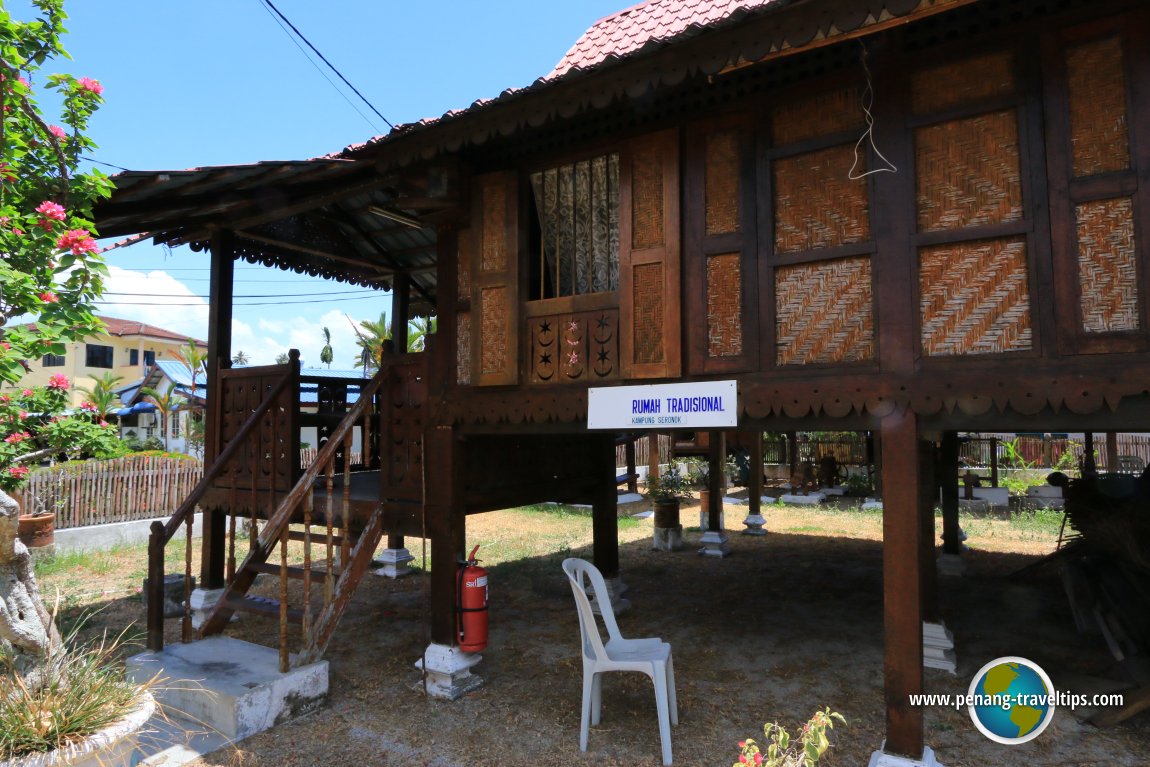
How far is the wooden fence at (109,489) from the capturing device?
11438mm

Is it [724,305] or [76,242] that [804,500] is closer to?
[724,305]

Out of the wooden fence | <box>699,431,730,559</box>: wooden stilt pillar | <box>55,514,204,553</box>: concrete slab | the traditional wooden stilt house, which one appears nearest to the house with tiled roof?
the wooden fence

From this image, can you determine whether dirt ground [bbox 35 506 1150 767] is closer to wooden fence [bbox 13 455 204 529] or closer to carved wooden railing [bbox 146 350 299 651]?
carved wooden railing [bbox 146 350 299 651]

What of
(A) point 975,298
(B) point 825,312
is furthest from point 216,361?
(A) point 975,298

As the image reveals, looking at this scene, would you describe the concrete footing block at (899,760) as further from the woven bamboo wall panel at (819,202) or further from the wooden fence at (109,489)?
the wooden fence at (109,489)

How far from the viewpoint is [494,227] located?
5.55 metres

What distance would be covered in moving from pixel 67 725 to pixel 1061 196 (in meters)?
5.82

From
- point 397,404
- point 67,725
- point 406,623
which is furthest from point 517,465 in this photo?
point 67,725

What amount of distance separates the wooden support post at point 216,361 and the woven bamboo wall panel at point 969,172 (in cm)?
683

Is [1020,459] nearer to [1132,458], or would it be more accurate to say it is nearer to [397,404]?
[1132,458]

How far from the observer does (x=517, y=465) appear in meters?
6.68

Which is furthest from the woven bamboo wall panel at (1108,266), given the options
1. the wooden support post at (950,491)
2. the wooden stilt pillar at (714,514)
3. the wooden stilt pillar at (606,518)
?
the wooden stilt pillar at (714,514)

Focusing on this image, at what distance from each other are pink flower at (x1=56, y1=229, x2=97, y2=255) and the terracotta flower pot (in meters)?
9.33

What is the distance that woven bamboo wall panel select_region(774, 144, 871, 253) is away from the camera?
4105mm
